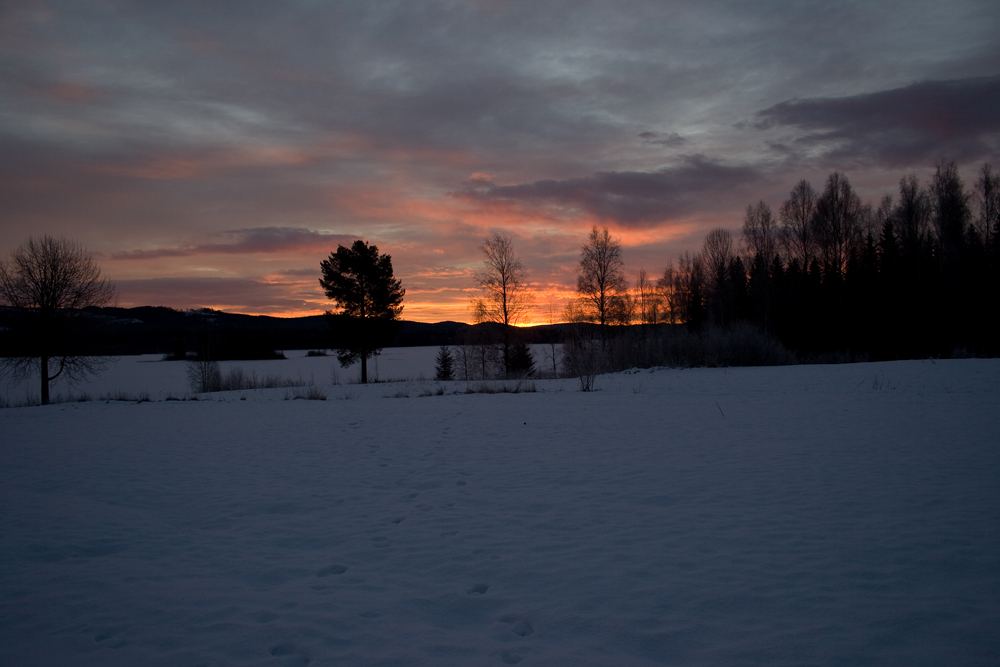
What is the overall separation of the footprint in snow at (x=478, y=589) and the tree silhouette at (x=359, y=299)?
2838 cm

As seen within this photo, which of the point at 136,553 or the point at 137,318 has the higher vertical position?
the point at 137,318

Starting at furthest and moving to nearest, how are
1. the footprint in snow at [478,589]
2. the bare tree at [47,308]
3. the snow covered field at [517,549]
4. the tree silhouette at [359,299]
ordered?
the tree silhouette at [359,299] < the bare tree at [47,308] < the footprint in snow at [478,589] < the snow covered field at [517,549]

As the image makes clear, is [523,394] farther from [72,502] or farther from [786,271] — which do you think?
[786,271]

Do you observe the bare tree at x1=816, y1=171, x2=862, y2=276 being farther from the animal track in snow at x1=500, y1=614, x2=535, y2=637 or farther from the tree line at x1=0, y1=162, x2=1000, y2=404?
the animal track in snow at x1=500, y1=614, x2=535, y2=637

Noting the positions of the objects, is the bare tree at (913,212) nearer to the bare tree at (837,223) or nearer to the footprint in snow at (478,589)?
the bare tree at (837,223)

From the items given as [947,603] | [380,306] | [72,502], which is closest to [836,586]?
[947,603]

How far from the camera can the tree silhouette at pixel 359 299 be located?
102 feet

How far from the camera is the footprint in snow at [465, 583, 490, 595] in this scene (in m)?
3.39

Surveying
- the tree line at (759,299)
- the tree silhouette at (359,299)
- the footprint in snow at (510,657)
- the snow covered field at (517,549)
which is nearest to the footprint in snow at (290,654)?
the snow covered field at (517,549)

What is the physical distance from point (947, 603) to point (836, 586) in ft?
1.89

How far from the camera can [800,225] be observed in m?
44.9

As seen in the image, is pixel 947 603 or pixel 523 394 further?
pixel 523 394

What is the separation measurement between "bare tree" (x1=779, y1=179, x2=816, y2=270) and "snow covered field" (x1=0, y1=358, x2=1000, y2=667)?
4170 cm

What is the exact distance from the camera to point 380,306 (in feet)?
104
